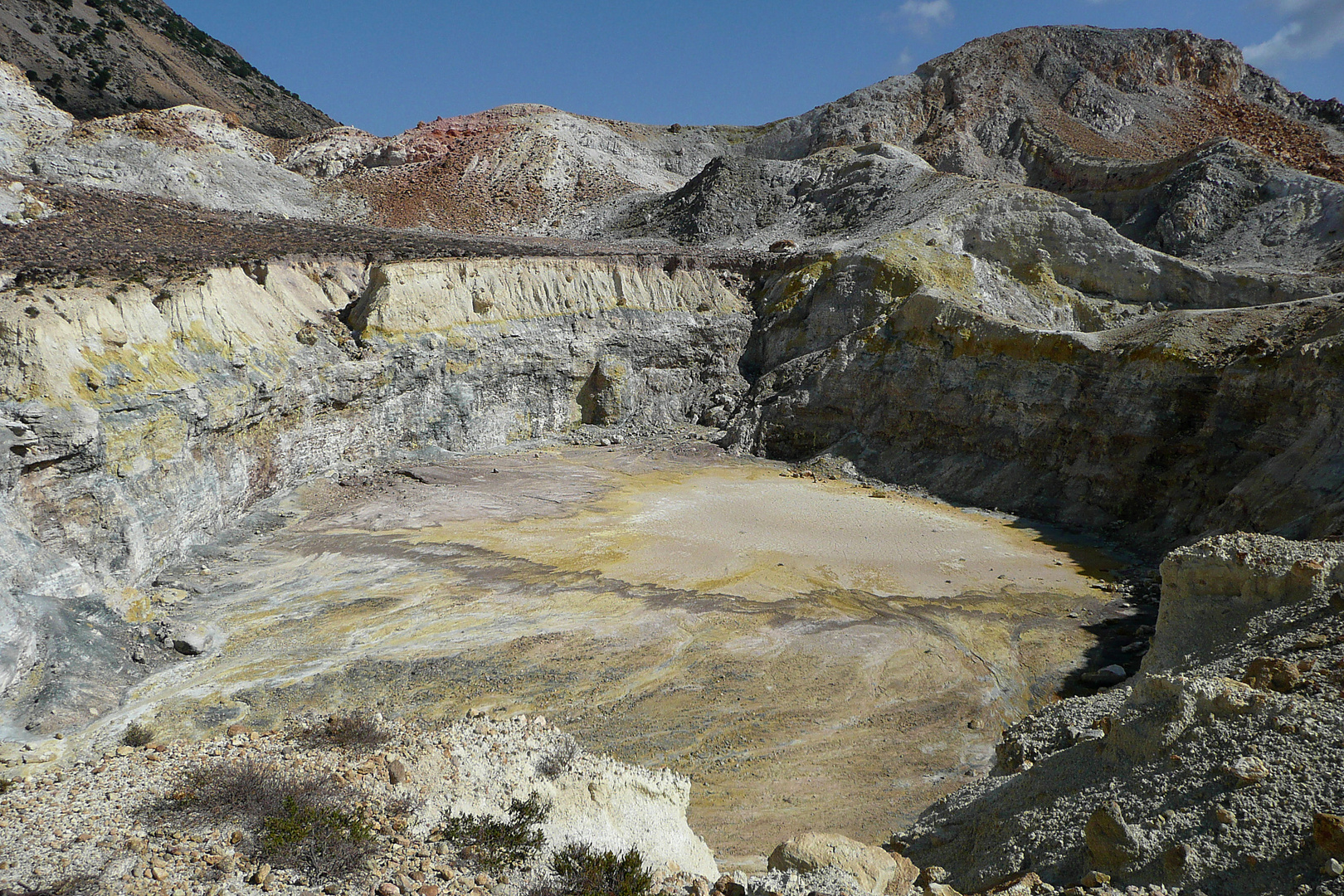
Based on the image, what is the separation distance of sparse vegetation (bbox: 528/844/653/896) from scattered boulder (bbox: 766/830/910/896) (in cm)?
120

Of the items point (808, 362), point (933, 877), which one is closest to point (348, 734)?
point (933, 877)

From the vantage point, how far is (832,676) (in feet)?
39.1

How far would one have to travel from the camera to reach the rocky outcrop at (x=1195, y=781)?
16.4 ft

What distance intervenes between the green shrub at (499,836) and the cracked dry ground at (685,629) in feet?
7.45

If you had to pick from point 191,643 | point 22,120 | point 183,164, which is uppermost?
point 22,120

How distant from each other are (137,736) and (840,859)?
27.8 feet

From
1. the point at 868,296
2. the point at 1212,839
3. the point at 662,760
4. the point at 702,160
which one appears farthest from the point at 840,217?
the point at 1212,839

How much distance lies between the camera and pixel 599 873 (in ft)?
20.8

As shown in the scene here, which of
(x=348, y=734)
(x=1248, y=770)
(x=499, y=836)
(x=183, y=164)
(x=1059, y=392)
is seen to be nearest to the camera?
(x=1248, y=770)

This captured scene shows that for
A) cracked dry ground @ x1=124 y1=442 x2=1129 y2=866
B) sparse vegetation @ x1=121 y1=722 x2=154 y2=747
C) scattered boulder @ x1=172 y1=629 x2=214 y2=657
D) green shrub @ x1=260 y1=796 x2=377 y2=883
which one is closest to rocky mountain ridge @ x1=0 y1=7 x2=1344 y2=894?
scattered boulder @ x1=172 y1=629 x2=214 y2=657

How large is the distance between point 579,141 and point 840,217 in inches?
970

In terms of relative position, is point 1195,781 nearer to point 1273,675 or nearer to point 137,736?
point 1273,675

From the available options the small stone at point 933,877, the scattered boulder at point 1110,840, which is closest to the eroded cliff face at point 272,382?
the small stone at point 933,877

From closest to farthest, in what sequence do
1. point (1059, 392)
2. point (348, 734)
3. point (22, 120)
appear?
point (348, 734) → point (1059, 392) → point (22, 120)
